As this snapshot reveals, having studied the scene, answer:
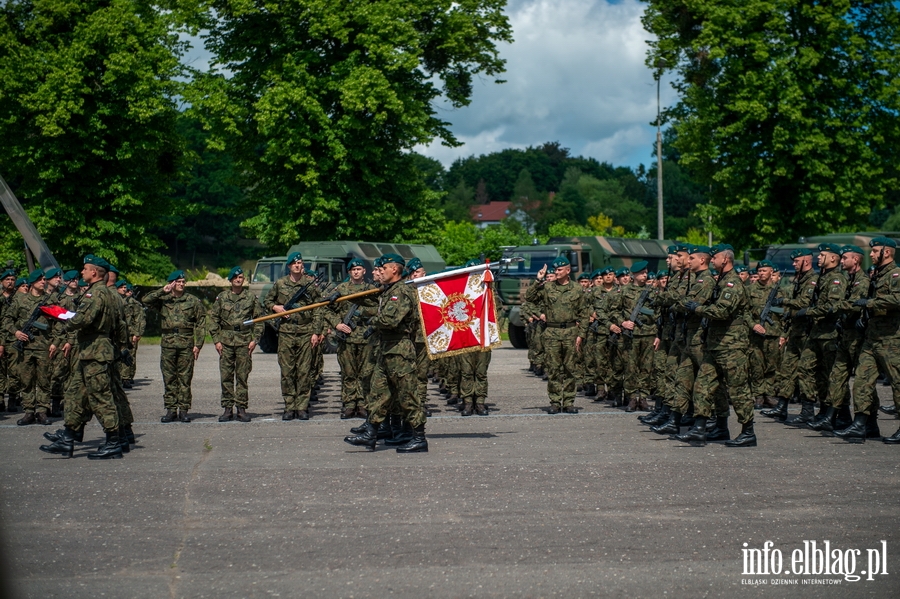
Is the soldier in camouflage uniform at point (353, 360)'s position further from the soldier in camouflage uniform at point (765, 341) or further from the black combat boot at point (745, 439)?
the soldier in camouflage uniform at point (765, 341)

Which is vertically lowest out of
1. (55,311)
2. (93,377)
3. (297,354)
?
(93,377)

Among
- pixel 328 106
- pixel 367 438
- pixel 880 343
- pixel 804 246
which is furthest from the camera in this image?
pixel 328 106

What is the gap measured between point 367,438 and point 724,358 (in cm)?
392

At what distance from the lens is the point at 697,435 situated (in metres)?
10.7

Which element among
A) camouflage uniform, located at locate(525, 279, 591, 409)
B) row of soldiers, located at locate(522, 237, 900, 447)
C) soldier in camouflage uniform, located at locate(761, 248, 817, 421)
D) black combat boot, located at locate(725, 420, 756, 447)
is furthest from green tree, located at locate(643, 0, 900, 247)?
black combat boot, located at locate(725, 420, 756, 447)

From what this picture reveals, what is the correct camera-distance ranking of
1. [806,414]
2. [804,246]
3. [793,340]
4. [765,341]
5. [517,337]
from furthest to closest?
[517,337], [804,246], [765,341], [793,340], [806,414]

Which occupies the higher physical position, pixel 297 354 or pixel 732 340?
pixel 732 340

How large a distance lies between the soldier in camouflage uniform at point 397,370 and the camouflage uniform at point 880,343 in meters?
4.81

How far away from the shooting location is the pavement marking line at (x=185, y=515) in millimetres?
5973

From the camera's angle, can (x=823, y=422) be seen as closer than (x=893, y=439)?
No

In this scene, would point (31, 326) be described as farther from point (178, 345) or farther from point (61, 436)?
point (61, 436)

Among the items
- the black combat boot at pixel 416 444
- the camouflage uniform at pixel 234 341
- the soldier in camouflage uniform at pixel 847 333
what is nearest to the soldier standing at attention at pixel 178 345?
the camouflage uniform at pixel 234 341

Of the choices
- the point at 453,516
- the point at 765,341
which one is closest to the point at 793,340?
the point at 765,341

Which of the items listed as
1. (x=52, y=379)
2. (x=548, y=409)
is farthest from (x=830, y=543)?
(x=52, y=379)
